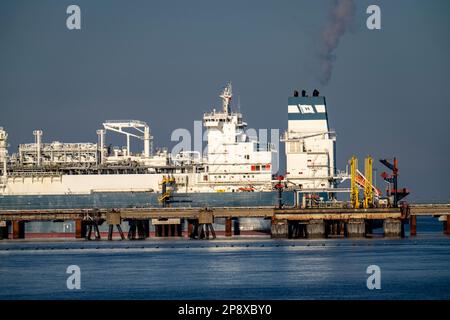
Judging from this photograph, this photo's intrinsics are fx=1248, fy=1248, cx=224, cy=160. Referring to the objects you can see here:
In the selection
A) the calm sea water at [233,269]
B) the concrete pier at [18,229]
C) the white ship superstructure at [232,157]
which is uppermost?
the white ship superstructure at [232,157]

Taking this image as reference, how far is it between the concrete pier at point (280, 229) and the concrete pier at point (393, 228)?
A: 7296 millimetres

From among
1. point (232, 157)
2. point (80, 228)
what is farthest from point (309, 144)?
point (80, 228)

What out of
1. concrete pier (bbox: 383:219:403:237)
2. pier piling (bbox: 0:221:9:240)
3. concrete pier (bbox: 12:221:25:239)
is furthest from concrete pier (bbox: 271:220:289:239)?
pier piling (bbox: 0:221:9:240)

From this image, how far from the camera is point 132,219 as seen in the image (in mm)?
97188

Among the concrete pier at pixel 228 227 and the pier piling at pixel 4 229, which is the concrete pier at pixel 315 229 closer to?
the concrete pier at pixel 228 227

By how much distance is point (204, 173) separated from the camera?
10444 centimetres

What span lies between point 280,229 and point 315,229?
2.67 meters

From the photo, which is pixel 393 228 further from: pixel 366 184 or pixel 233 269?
pixel 233 269

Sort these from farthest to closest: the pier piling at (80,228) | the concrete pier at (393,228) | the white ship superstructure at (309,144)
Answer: the white ship superstructure at (309,144) < the pier piling at (80,228) < the concrete pier at (393,228)

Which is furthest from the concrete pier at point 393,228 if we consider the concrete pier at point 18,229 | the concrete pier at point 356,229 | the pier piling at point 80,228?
the concrete pier at point 18,229

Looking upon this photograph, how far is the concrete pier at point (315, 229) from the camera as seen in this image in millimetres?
91625
